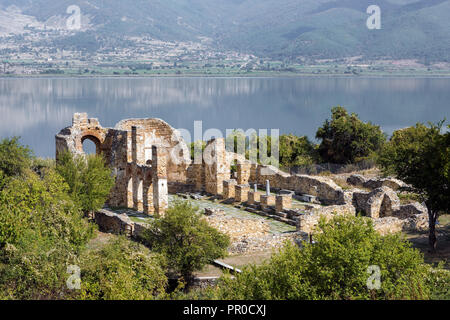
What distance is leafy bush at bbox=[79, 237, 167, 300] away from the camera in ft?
55.8

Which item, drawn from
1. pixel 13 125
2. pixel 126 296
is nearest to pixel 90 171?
pixel 126 296

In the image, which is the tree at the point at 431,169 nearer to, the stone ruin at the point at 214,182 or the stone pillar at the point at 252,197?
the stone ruin at the point at 214,182

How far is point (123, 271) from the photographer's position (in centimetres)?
1770

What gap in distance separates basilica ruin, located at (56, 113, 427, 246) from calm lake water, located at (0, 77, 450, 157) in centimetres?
5643

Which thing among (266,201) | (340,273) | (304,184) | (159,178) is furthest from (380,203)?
(340,273)

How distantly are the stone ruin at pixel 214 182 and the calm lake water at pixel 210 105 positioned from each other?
184 feet

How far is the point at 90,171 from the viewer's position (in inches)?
1089

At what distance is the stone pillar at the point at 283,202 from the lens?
1105 inches

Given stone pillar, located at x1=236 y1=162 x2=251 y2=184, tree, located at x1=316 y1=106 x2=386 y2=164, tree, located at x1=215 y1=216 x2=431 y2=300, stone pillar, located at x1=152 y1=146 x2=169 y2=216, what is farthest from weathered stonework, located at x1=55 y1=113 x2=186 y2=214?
tree, located at x1=316 y1=106 x2=386 y2=164

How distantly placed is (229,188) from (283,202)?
14.6ft

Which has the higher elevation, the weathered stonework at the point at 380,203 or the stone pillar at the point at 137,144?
the stone pillar at the point at 137,144

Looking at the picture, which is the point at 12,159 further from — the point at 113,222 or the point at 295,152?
the point at 295,152

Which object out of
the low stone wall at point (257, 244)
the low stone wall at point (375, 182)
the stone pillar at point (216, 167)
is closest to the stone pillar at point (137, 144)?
the stone pillar at point (216, 167)

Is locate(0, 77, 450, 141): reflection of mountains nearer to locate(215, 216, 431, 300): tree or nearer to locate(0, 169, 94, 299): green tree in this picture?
locate(0, 169, 94, 299): green tree
